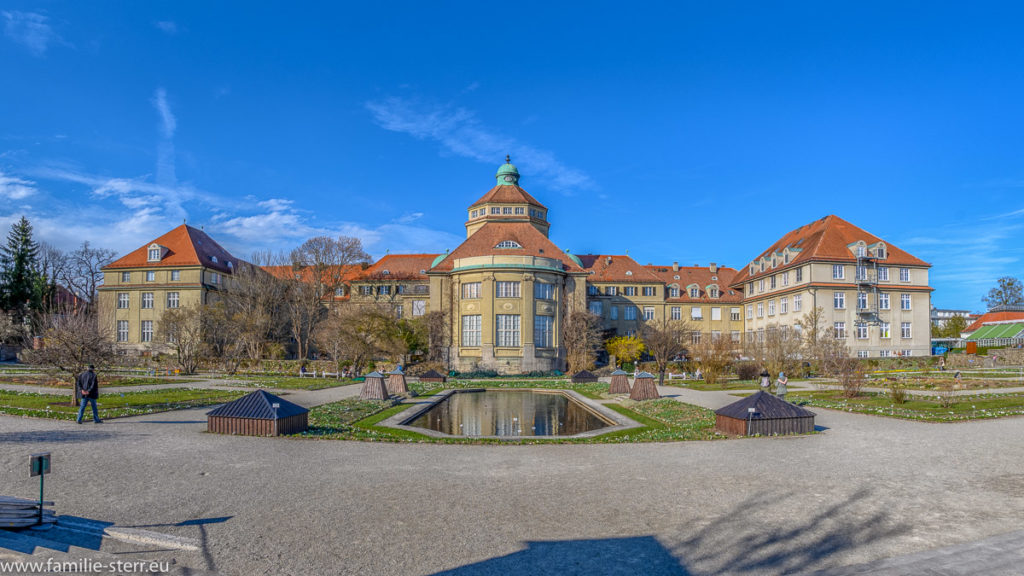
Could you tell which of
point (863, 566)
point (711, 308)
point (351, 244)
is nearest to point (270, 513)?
point (863, 566)

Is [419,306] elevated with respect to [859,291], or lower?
lower

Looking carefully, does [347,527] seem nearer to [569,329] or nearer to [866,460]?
[866,460]

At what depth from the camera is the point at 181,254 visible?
58.0 metres

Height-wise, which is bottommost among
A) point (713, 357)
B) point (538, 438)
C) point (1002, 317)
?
point (538, 438)

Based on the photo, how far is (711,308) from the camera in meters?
64.0

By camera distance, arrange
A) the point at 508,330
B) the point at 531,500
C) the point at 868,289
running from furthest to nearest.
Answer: the point at 868,289 → the point at 508,330 → the point at 531,500

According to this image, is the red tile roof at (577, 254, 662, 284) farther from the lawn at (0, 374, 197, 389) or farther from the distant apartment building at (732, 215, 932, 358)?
the lawn at (0, 374, 197, 389)

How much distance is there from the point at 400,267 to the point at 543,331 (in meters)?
22.5

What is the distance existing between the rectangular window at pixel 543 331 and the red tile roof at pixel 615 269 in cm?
1324

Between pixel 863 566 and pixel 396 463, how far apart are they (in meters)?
8.28

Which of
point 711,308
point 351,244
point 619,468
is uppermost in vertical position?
point 351,244

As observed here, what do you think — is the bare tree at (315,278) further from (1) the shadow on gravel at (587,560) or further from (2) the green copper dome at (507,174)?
(1) the shadow on gravel at (587,560)

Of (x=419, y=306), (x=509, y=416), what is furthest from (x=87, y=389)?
(x=419, y=306)

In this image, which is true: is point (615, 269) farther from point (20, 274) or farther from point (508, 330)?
point (20, 274)
